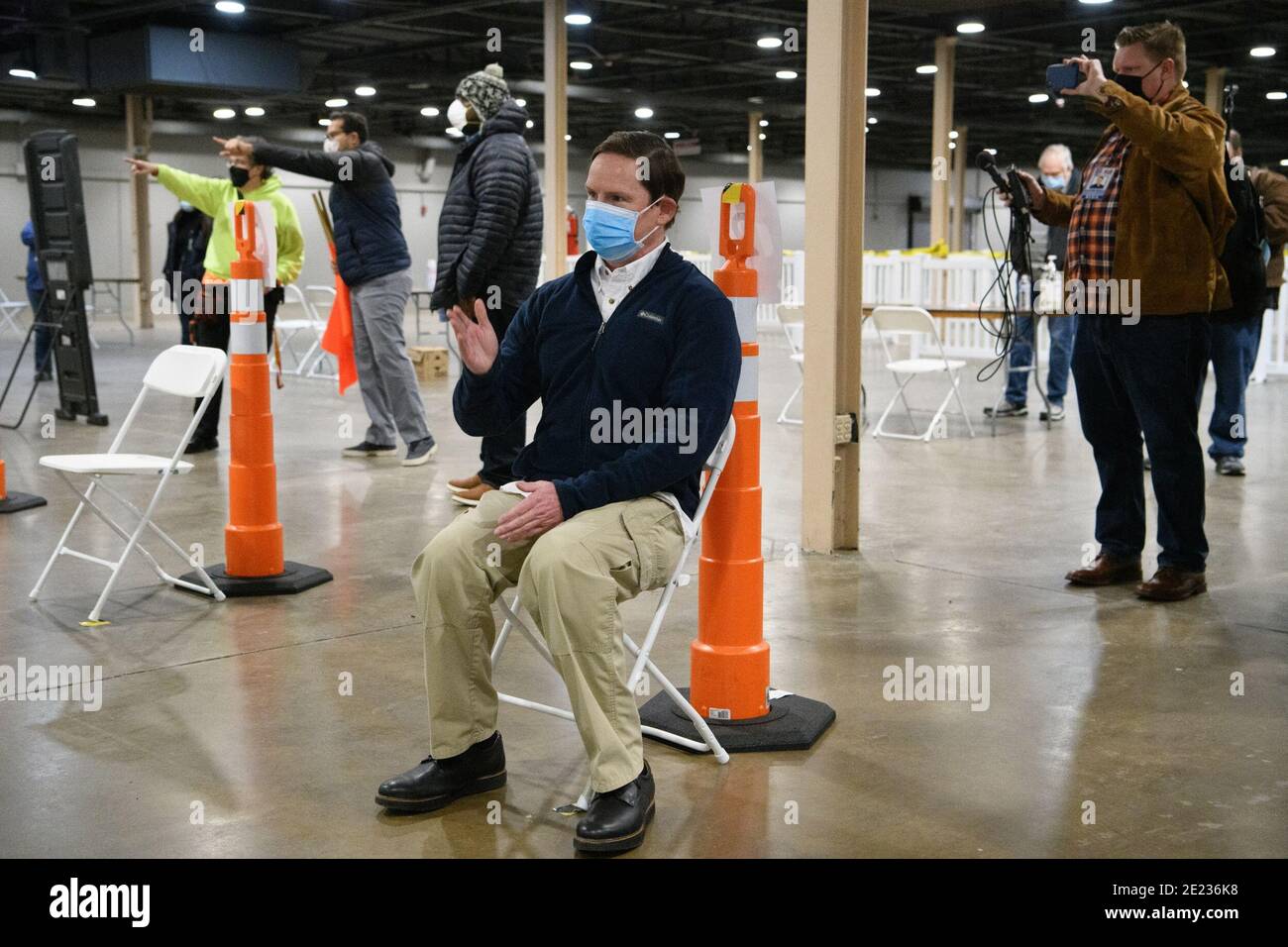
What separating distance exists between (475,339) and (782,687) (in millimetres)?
1346

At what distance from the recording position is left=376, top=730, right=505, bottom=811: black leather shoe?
2.76 metres

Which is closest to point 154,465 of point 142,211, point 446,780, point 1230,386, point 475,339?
point 475,339

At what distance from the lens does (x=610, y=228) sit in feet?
9.39

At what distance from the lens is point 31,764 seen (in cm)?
301

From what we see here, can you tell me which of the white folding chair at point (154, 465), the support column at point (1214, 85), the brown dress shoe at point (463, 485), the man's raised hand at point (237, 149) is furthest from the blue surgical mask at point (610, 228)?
the support column at point (1214, 85)

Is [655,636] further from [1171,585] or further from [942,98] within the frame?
[942,98]

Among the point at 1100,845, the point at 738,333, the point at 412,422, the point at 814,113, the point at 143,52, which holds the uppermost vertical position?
the point at 143,52

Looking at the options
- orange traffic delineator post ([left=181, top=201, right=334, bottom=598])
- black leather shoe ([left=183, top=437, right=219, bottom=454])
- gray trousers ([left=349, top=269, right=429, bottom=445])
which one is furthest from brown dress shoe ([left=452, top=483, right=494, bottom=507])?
black leather shoe ([left=183, top=437, right=219, bottom=454])

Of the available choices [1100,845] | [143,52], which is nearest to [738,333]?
[1100,845]

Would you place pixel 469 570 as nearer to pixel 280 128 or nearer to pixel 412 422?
pixel 412 422

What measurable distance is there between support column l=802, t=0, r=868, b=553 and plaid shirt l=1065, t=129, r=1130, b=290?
86 cm

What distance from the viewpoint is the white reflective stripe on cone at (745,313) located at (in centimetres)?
319

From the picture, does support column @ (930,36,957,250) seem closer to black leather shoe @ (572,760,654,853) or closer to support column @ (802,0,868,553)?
support column @ (802,0,868,553)
